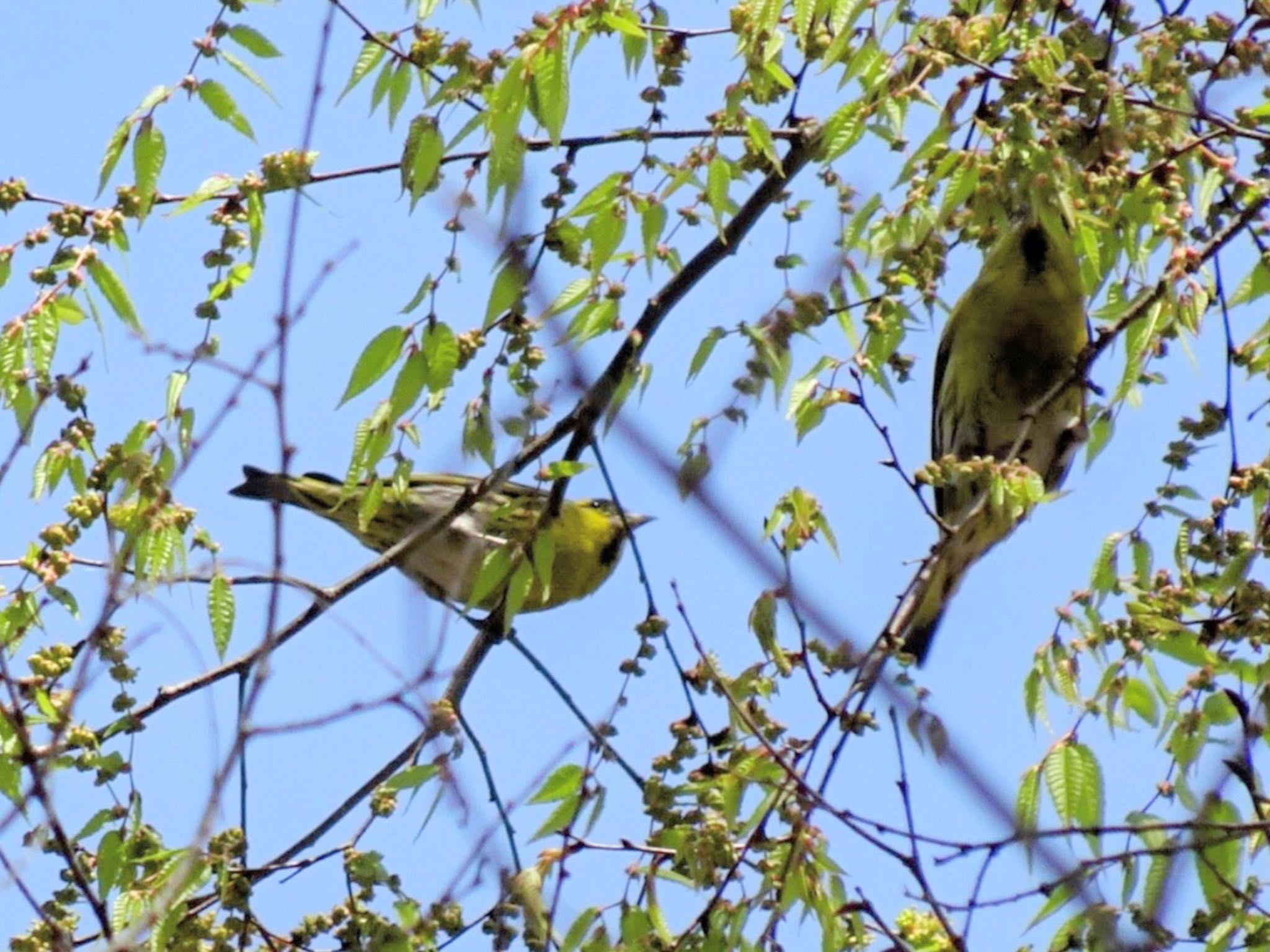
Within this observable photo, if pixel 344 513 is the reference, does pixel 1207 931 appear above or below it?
below

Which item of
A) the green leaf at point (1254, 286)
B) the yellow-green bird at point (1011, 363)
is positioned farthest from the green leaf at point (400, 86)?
the yellow-green bird at point (1011, 363)

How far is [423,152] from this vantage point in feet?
9.56

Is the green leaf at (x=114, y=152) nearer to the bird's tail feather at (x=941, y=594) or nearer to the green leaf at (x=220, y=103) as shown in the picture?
the green leaf at (x=220, y=103)

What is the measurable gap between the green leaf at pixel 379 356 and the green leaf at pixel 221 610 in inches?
18.8

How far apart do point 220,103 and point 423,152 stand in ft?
1.73

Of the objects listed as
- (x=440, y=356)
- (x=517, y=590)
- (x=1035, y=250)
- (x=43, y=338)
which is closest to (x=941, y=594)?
(x=1035, y=250)

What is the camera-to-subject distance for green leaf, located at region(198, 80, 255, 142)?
10.5ft

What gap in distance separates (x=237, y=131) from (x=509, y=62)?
0.58 meters

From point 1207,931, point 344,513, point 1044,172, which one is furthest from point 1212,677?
point 344,513

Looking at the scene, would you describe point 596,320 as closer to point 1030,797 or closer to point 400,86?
point 400,86

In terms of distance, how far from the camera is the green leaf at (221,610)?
3.21m

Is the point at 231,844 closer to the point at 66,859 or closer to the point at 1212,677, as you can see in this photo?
the point at 66,859

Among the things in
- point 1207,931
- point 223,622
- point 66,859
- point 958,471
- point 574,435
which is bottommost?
point 1207,931

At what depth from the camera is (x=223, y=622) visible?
10.6 ft
